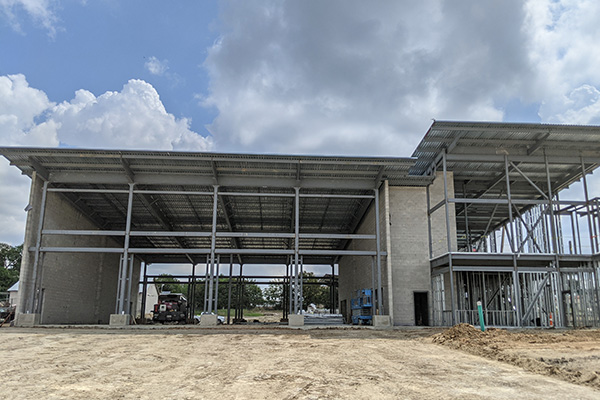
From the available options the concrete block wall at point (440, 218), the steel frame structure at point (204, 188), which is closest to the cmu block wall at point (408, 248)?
the concrete block wall at point (440, 218)

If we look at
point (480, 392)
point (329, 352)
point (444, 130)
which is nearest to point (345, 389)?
point (480, 392)

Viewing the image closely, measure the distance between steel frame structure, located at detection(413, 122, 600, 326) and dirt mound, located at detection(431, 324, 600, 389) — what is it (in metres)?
6.77

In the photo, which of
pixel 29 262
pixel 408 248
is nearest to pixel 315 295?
pixel 408 248

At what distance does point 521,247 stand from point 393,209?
24.4 ft

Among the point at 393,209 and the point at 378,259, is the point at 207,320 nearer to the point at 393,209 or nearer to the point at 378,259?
the point at 378,259

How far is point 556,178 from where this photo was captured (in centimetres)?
3048

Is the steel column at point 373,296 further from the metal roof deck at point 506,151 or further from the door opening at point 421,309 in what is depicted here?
the metal roof deck at point 506,151

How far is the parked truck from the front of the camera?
34344mm

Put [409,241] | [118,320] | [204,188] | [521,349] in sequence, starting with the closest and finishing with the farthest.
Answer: [521,349] < [118,320] < [409,241] < [204,188]

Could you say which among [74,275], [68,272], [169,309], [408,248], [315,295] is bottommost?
[169,309]

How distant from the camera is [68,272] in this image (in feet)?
99.5

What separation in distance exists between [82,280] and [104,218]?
16.8 feet

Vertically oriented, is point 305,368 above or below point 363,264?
below

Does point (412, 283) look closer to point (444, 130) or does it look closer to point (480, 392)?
point (444, 130)
